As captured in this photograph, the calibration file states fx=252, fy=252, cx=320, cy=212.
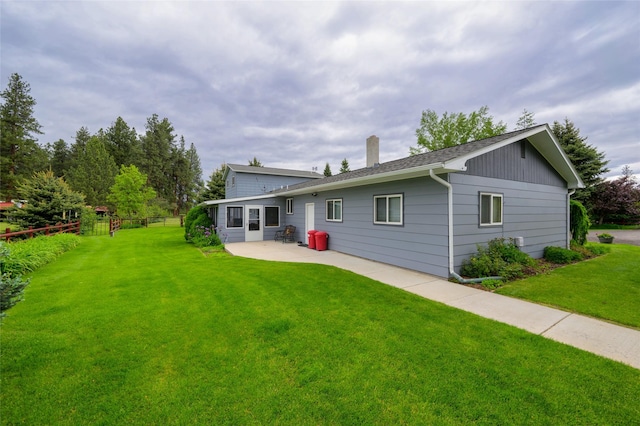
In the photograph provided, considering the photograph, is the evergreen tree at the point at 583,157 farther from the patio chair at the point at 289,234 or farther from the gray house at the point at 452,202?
the patio chair at the point at 289,234

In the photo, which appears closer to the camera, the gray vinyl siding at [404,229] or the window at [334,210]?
the gray vinyl siding at [404,229]

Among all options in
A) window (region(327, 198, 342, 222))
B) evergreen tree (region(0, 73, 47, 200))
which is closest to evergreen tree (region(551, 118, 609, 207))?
window (region(327, 198, 342, 222))

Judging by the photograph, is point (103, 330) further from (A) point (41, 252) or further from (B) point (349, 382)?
(A) point (41, 252)

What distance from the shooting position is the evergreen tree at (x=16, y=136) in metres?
25.9

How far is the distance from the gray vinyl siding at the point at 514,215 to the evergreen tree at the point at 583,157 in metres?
15.5

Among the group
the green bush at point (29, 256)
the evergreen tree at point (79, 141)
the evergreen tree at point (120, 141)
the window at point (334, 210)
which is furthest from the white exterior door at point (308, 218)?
the evergreen tree at point (79, 141)

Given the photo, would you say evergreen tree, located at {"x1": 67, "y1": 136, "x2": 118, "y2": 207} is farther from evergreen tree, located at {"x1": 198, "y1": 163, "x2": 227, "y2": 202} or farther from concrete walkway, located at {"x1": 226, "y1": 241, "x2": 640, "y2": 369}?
concrete walkway, located at {"x1": 226, "y1": 241, "x2": 640, "y2": 369}

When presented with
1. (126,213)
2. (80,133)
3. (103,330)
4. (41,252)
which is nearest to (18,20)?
(41,252)

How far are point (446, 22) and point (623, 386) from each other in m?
9.46

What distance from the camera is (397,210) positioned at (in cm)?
745

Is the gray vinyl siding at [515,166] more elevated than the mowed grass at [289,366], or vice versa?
the gray vinyl siding at [515,166]

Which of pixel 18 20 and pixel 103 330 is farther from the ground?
pixel 18 20

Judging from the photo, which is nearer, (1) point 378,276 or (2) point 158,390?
(2) point 158,390

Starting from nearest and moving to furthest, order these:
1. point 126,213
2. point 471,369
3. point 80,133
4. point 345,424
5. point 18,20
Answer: point 345,424 < point 471,369 < point 18,20 < point 126,213 < point 80,133
